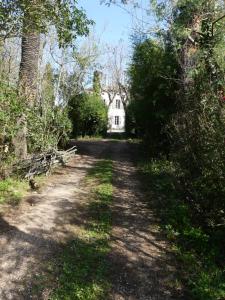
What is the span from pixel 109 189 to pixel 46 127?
5.62 metres

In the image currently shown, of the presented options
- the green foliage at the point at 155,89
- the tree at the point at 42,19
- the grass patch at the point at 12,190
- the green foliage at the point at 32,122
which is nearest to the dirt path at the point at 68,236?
the grass patch at the point at 12,190

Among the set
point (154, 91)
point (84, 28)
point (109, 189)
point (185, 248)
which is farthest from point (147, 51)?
point (185, 248)

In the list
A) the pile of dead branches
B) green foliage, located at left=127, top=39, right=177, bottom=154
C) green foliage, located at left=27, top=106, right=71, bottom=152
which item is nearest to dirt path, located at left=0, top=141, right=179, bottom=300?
the pile of dead branches

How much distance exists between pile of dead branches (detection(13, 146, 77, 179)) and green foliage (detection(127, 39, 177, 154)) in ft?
16.0

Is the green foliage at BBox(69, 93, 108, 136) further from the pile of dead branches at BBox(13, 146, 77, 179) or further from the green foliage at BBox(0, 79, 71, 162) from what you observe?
the pile of dead branches at BBox(13, 146, 77, 179)

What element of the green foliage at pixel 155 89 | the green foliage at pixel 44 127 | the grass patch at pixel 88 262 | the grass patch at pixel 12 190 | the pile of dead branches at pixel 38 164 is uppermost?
the green foliage at pixel 155 89

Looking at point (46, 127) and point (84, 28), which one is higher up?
point (84, 28)

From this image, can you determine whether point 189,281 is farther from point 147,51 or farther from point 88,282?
point 147,51

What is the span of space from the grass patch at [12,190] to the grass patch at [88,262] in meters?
1.97

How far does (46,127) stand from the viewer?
59.6ft

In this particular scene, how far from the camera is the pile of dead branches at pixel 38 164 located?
46.0 feet

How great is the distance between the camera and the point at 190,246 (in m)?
9.05

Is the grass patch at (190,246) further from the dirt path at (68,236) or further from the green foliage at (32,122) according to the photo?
the green foliage at (32,122)

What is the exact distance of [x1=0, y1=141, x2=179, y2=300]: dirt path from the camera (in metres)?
7.24
